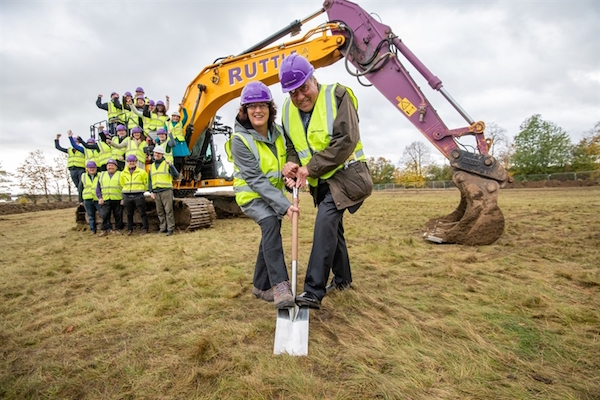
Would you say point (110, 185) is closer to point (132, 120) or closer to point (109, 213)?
point (109, 213)

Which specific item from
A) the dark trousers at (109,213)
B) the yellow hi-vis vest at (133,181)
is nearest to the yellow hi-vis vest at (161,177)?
the yellow hi-vis vest at (133,181)

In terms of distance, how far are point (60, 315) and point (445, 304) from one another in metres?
3.10

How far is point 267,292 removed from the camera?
3.07m

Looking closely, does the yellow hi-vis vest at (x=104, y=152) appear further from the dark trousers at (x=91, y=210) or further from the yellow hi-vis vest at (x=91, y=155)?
the dark trousers at (x=91, y=210)

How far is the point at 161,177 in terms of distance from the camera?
749cm

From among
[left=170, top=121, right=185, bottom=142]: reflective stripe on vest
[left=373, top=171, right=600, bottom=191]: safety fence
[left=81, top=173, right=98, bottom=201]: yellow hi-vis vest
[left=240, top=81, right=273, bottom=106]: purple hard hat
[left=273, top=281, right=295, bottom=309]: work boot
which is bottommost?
[left=373, top=171, right=600, bottom=191]: safety fence

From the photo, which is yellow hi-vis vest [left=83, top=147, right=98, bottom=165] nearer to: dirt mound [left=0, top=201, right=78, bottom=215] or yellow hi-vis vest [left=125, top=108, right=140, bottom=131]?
yellow hi-vis vest [left=125, top=108, right=140, bottom=131]

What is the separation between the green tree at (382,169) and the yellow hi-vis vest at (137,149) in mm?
52739

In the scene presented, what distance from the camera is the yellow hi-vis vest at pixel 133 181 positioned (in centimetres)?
764

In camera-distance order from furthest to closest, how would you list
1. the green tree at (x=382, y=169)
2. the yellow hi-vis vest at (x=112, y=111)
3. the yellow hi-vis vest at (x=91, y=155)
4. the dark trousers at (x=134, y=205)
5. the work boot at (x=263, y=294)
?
the green tree at (x=382, y=169) → the yellow hi-vis vest at (x=112, y=111) → the yellow hi-vis vest at (x=91, y=155) → the dark trousers at (x=134, y=205) → the work boot at (x=263, y=294)

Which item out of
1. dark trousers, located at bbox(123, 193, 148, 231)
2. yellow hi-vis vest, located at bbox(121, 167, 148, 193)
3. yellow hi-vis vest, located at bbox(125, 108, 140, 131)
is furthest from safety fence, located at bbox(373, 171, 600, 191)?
yellow hi-vis vest, located at bbox(121, 167, 148, 193)

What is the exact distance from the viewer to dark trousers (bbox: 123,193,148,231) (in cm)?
779

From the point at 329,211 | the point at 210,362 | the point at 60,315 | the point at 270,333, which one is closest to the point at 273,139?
the point at 329,211

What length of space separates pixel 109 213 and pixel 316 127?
725 centimetres
